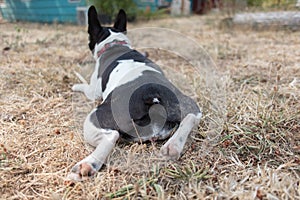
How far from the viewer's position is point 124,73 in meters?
2.31

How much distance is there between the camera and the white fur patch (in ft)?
7.27

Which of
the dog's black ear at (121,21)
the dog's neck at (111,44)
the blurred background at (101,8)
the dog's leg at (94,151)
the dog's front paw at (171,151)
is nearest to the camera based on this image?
the dog's leg at (94,151)

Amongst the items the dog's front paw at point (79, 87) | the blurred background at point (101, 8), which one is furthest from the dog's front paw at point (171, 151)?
the blurred background at point (101, 8)

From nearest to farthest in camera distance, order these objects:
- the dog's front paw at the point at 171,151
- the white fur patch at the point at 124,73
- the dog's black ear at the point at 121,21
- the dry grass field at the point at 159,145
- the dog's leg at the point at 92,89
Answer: the dry grass field at the point at 159,145 → the dog's front paw at the point at 171,151 → the white fur patch at the point at 124,73 → the dog's leg at the point at 92,89 → the dog's black ear at the point at 121,21

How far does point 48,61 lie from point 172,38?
3167 millimetres

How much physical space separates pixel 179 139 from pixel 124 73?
83 centimetres

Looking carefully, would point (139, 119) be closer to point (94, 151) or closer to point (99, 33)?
point (94, 151)

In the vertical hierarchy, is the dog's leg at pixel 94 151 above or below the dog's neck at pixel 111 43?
below

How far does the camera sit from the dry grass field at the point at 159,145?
1.48 meters

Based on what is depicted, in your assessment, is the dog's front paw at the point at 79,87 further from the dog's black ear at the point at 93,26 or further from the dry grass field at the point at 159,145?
the dog's black ear at the point at 93,26

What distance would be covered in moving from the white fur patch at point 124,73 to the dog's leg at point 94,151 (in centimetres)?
43

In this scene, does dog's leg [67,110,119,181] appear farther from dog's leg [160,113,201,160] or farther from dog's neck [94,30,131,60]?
dog's neck [94,30,131,60]

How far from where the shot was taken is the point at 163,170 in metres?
1.62

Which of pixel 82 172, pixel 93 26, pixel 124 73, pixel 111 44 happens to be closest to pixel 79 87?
pixel 111 44
